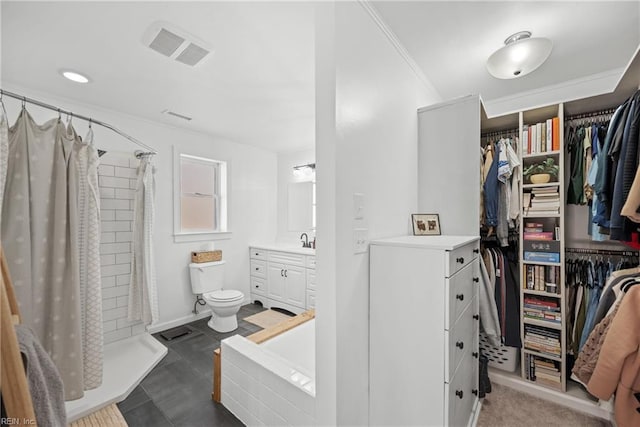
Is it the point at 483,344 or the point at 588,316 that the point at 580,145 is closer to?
the point at 588,316

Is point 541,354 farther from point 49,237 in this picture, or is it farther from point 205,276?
point 205,276

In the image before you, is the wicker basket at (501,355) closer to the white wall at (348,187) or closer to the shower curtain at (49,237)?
the white wall at (348,187)

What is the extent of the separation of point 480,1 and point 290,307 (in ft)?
11.6

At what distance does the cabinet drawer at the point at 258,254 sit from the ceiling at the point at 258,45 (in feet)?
7.03

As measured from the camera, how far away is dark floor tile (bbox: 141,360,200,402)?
2.03 m

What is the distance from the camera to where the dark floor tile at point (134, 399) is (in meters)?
1.88

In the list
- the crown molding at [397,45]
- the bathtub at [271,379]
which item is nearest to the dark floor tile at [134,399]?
the bathtub at [271,379]

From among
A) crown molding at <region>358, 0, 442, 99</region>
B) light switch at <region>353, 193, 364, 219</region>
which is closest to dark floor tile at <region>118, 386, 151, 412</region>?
light switch at <region>353, 193, 364, 219</region>

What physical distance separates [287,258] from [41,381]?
9.64 feet

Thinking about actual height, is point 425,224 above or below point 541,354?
above

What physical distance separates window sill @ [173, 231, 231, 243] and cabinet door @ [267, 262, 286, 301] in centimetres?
78

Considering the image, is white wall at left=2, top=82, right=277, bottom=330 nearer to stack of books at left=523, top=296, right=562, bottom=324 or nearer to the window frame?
the window frame

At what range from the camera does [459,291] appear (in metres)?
1.33

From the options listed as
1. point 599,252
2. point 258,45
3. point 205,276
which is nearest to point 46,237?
point 258,45
